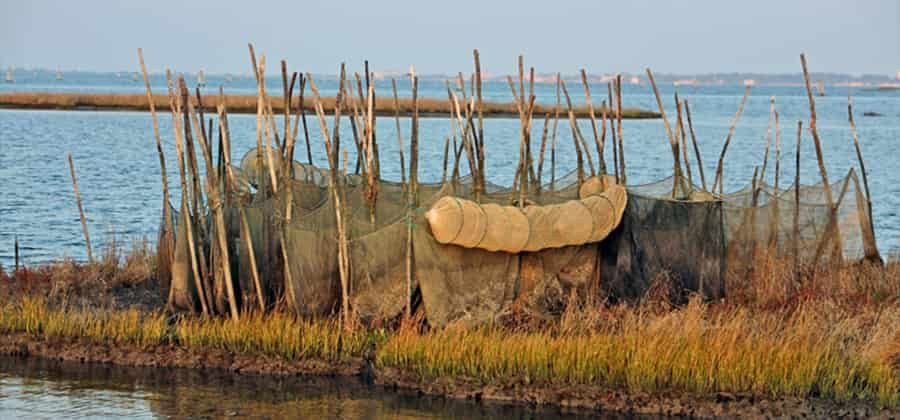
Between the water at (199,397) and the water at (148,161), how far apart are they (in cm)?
488

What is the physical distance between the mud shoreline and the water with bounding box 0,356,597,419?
119 millimetres

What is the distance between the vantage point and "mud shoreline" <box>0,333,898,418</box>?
10820 millimetres

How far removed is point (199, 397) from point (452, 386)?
225 cm

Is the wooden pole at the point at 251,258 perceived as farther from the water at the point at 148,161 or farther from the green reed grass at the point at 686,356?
the water at the point at 148,161

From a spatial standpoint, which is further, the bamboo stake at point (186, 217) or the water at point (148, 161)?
the water at point (148, 161)

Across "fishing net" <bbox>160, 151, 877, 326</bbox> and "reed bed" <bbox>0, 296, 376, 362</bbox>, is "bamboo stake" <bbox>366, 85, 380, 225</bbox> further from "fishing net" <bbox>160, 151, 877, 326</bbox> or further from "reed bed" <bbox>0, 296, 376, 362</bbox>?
"reed bed" <bbox>0, 296, 376, 362</bbox>

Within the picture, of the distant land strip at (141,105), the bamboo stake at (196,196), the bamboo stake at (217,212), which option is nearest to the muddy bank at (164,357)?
the bamboo stake at (217,212)

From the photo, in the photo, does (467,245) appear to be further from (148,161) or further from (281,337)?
(148,161)

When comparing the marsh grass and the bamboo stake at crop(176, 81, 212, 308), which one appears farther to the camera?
the bamboo stake at crop(176, 81, 212, 308)

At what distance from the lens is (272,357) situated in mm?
12383

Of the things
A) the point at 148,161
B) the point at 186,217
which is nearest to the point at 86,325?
the point at 186,217

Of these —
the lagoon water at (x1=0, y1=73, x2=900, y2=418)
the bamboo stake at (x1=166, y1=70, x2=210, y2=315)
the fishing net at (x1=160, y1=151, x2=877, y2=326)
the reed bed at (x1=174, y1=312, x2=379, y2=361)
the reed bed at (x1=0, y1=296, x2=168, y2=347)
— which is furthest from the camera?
the bamboo stake at (x1=166, y1=70, x2=210, y2=315)

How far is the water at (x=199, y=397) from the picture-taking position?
36.4 ft

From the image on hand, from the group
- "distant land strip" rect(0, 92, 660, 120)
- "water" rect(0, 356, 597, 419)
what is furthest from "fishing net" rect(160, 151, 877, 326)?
"distant land strip" rect(0, 92, 660, 120)
